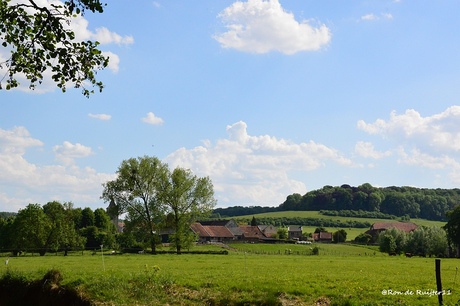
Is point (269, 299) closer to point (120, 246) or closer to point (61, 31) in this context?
point (61, 31)

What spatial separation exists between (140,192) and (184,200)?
6.60 m

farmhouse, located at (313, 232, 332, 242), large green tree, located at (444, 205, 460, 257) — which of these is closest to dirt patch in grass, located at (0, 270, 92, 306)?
large green tree, located at (444, 205, 460, 257)

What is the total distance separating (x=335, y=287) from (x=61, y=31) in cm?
1360

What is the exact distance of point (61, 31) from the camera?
11672 millimetres

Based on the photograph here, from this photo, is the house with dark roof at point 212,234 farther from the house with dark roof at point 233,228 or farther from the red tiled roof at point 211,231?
the house with dark roof at point 233,228

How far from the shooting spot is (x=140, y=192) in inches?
2675

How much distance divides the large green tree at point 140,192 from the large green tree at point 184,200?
4.62 feet

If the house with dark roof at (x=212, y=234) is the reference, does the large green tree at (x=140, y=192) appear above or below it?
above

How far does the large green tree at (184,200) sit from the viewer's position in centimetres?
6775

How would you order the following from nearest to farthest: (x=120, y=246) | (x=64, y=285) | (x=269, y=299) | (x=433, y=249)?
(x=269, y=299) → (x=64, y=285) → (x=120, y=246) → (x=433, y=249)

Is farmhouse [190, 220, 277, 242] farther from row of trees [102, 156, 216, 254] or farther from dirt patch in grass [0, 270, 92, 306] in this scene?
dirt patch in grass [0, 270, 92, 306]

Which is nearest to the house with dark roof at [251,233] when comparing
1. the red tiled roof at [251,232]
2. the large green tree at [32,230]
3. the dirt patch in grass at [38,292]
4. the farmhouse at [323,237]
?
the red tiled roof at [251,232]

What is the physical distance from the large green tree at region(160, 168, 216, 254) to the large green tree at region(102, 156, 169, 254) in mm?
1407

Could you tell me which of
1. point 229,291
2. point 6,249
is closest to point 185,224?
point 6,249
